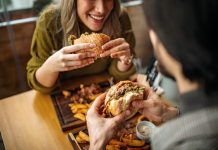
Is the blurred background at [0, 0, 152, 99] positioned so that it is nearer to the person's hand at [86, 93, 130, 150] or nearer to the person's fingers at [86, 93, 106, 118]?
the person's fingers at [86, 93, 106, 118]

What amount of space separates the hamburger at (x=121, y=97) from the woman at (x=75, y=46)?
9.3 inches

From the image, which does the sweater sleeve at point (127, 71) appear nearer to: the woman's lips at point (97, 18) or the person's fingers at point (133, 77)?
the person's fingers at point (133, 77)

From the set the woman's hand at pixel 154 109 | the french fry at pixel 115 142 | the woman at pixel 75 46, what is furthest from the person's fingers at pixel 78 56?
the french fry at pixel 115 142

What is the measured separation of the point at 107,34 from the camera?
1751 mm

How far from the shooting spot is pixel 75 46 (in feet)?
5.18

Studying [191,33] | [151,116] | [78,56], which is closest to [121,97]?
[151,116]

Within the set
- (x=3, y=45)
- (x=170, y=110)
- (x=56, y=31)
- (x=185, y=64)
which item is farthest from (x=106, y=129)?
(x=3, y=45)

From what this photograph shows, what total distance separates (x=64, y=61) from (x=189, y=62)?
2.88ft

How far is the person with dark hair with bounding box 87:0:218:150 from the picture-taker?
90 centimetres

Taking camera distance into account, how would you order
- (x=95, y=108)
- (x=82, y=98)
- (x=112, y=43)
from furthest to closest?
(x=82, y=98), (x=112, y=43), (x=95, y=108)

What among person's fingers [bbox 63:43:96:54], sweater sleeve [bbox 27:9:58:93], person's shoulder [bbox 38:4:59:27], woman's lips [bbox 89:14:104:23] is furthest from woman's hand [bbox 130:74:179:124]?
person's shoulder [bbox 38:4:59:27]

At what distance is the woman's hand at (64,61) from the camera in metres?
1.59

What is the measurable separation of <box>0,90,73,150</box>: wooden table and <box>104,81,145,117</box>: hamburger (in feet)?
1.05

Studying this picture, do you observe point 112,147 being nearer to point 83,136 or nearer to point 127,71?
point 83,136
